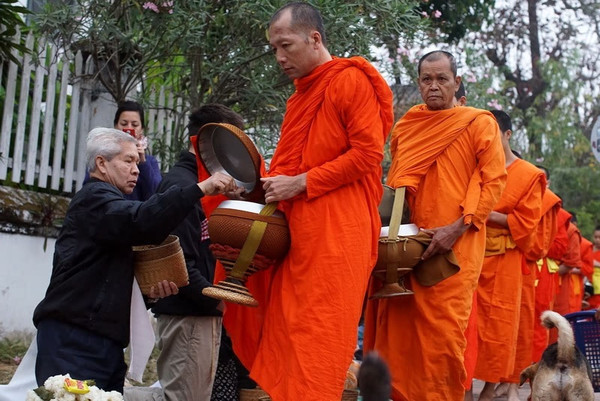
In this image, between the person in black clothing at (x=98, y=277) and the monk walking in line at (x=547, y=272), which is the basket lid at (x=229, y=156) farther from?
the monk walking in line at (x=547, y=272)

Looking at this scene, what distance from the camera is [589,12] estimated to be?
2305 centimetres

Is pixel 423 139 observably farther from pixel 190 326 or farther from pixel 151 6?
pixel 151 6

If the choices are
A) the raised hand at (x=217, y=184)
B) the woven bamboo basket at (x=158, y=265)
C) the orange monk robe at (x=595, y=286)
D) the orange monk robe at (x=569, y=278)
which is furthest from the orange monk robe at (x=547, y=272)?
the woven bamboo basket at (x=158, y=265)

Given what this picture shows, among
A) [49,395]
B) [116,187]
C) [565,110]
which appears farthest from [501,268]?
[565,110]

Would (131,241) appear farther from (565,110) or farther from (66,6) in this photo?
(565,110)

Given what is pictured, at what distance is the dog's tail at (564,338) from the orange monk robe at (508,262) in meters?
0.98

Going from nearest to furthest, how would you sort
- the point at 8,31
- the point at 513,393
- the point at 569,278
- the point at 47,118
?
the point at 513,393 → the point at 8,31 → the point at 47,118 → the point at 569,278

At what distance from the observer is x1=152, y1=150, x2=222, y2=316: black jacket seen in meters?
4.74

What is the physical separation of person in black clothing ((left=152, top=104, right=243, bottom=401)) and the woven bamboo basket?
24.1 inches

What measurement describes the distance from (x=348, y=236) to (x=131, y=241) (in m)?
0.96

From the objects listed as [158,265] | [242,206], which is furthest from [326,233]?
[158,265]

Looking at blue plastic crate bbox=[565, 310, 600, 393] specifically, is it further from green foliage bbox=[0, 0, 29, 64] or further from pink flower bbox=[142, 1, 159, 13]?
green foliage bbox=[0, 0, 29, 64]

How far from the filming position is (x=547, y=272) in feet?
28.5

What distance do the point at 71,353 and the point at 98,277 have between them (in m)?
0.33
